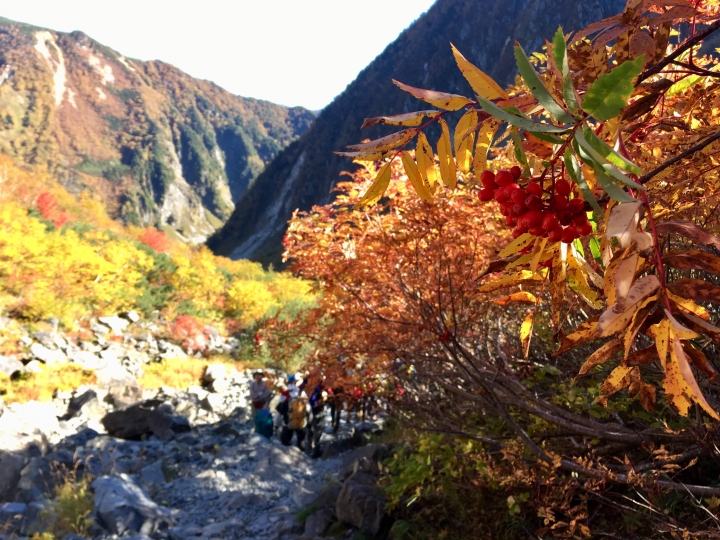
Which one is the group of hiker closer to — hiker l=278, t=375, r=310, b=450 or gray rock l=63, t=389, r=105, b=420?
hiker l=278, t=375, r=310, b=450

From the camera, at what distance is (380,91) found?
67.9 metres

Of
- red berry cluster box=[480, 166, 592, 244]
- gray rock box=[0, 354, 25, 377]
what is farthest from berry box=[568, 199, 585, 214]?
gray rock box=[0, 354, 25, 377]

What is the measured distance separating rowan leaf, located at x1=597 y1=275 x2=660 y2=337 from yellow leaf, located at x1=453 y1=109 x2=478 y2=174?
15.4 inches

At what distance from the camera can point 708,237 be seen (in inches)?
25.6

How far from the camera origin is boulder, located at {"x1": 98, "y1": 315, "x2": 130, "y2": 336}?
14475mm

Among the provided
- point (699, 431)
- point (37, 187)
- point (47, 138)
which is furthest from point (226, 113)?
point (699, 431)

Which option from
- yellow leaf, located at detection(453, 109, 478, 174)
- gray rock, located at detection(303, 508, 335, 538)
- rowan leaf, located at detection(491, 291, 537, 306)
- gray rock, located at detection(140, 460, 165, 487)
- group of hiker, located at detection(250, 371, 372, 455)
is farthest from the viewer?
group of hiker, located at detection(250, 371, 372, 455)

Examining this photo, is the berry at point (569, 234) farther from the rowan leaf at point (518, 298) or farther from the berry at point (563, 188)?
the rowan leaf at point (518, 298)

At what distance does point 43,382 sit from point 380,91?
212 feet

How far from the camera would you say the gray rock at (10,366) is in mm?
9500

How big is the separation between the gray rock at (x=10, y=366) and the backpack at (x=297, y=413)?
234 inches

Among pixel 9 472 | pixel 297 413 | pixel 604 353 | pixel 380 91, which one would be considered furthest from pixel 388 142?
pixel 380 91

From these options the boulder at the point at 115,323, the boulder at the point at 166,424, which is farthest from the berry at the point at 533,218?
the boulder at the point at 115,323

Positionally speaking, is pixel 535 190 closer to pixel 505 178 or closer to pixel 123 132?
pixel 505 178
